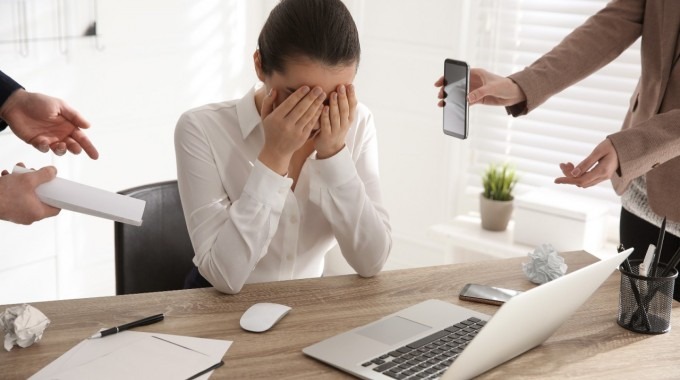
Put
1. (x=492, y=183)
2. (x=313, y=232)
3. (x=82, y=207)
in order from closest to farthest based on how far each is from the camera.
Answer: (x=82, y=207) < (x=313, y=232) < (x=492, y=183)

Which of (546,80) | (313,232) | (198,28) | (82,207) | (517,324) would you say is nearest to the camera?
(517,324)

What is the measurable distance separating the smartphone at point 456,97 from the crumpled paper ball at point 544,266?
31cm

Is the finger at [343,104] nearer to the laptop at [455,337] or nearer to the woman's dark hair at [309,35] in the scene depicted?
the woman's dark hair at [309,35]

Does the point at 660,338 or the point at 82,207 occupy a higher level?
the point at 82,207

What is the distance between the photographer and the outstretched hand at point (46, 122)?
1924 mm

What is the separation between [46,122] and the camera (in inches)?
76.9

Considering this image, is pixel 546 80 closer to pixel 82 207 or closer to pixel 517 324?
pixel 517 324

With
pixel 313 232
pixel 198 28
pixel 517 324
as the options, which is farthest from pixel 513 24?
pixel 517 324

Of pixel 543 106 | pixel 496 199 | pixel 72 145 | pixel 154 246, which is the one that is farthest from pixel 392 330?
pixel 543 106

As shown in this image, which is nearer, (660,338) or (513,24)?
(660,338)

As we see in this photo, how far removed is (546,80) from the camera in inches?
83.9

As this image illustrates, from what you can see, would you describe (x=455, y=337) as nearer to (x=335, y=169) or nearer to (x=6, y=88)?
(x=335, y=169)

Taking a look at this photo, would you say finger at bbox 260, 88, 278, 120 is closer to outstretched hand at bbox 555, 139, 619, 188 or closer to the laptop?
the laptop

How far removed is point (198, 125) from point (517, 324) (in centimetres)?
90
